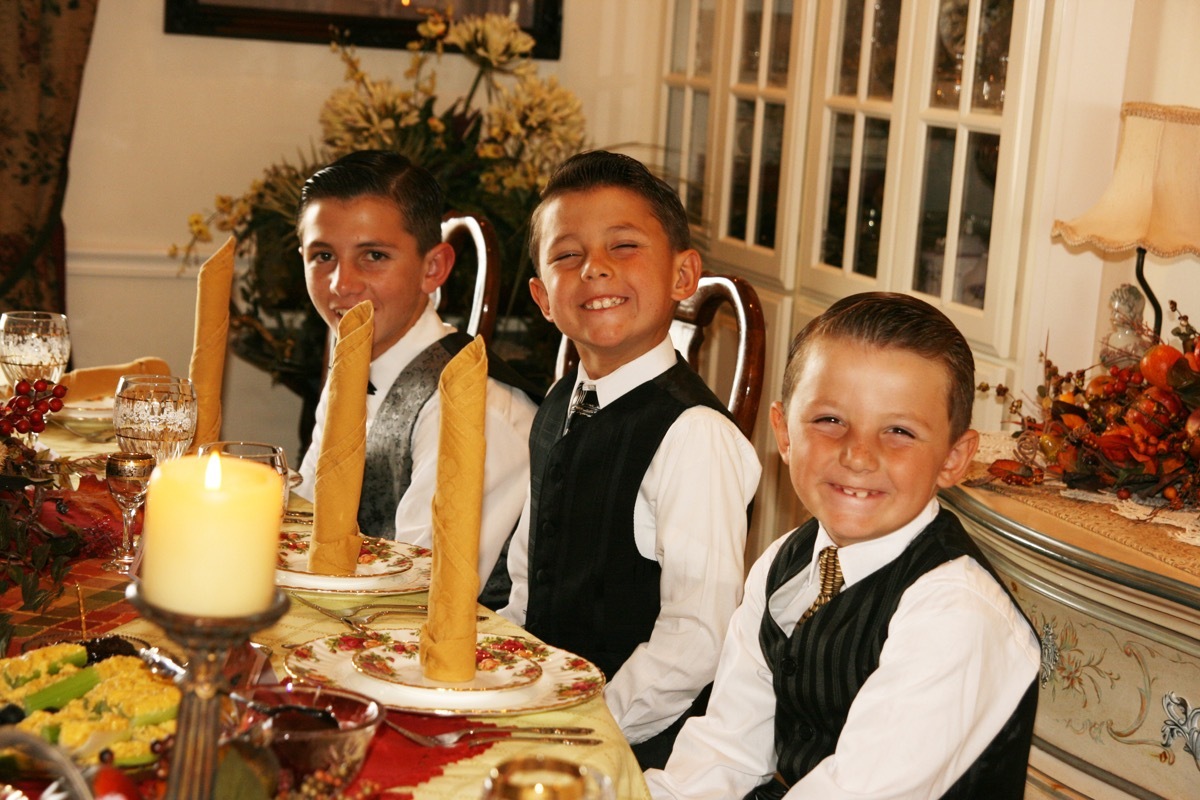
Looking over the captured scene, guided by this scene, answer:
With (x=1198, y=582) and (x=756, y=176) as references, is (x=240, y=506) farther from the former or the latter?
(x=756, y=176)

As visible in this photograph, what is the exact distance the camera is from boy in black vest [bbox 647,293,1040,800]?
1311 millimetres

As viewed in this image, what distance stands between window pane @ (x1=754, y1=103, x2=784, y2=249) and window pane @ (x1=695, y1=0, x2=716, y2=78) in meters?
0.43

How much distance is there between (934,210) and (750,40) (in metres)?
1.10

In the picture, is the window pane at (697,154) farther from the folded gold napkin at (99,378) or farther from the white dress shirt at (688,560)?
the white dress shirt at (688,560)

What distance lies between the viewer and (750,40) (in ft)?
13.1

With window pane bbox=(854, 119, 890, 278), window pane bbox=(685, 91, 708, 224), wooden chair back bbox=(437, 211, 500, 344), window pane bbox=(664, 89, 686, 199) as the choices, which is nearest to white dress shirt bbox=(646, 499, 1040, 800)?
wooden chair back bbox=(437, 211, 500, 344)

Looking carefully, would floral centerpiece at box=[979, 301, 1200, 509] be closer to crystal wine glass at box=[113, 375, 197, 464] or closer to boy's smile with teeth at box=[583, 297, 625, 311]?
boy's smile with teeth at box=[583, 297, 625, 311]

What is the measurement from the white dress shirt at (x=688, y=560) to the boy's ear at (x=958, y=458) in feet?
1.20

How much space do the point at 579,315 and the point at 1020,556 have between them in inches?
29.6

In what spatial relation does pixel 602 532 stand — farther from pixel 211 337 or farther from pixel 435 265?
pixel 435 265

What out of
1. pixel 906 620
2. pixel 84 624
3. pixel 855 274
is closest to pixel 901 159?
pixel 855 274

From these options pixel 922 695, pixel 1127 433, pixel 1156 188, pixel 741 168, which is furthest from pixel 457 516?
pixel 741 168

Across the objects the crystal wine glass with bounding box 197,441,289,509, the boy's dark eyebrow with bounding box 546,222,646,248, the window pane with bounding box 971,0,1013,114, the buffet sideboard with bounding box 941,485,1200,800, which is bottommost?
the buffet sideboard with bounding box 941,485,1200,800

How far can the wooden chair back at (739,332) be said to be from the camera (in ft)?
6.93
